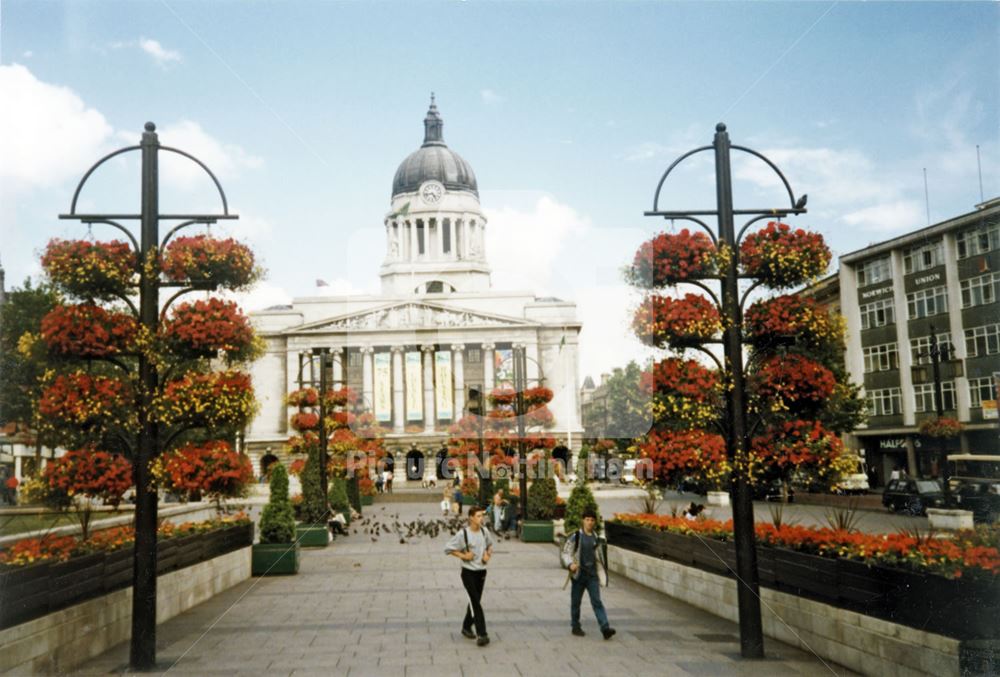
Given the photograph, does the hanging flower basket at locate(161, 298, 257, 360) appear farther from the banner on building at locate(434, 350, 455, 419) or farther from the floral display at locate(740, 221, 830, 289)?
the banner on building at locate(434, 350, 455, 419)

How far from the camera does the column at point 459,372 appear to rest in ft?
229

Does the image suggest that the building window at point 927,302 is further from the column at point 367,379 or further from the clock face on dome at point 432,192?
the clock face on dome at point 432,192

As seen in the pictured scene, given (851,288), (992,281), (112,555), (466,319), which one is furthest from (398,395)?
(112,555)

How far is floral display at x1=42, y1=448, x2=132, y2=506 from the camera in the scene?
955cm

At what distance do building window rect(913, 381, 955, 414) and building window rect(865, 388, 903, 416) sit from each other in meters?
2.17

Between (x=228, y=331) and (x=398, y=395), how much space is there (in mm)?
55217

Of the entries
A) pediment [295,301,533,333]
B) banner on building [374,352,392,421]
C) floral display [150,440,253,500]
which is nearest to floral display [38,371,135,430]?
floral display [150,440,253,500]

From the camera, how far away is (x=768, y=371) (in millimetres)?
10234

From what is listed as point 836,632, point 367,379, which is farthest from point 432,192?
point 836,632

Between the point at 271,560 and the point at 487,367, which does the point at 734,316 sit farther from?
the point at 487,367

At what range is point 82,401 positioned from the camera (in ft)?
31.3

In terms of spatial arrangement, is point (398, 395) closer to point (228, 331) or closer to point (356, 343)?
point (356, 343)

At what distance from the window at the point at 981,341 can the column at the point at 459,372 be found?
38653 mm

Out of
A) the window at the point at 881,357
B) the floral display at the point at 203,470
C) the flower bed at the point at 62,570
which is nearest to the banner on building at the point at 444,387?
the window at the point at 881,357
